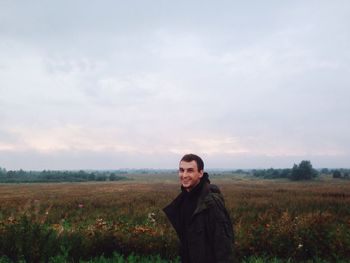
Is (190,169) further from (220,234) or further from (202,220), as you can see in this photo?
(220,234)

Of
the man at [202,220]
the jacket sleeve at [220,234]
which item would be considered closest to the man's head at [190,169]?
the man at [202,220]

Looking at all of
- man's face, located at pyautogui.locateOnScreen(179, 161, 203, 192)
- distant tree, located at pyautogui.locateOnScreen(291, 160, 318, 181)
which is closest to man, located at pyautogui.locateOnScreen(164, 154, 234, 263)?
man's face, located at pyautogui.locateOnScreen(179, 161, 203, 192)

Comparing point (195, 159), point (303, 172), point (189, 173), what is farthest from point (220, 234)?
point (303, 172)

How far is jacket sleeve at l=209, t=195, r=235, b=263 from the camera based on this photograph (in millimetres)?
3902

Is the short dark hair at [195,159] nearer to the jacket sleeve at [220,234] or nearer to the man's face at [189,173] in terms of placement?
the man's face at [189,173]

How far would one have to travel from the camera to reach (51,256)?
7.67 meters

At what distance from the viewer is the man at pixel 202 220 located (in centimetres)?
396

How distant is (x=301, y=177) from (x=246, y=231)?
336 ft

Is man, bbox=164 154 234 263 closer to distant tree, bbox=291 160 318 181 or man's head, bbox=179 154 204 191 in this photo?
man's head, bbox=179 154 204 191

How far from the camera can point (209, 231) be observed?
13.4ft

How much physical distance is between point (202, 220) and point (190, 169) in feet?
1.85

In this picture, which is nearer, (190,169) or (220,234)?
(220,234)

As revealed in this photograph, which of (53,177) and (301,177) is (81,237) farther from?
(53,177)

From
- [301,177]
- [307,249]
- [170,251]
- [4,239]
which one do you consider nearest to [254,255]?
[307,249]
